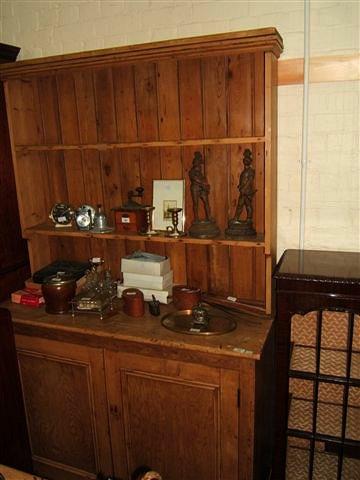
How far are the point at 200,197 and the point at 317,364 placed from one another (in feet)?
3.04

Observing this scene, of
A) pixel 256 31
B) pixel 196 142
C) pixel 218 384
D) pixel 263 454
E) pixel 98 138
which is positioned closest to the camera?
pixel 256 31

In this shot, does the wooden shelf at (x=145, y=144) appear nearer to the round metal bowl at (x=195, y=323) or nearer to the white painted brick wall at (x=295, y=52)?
the white painted brick wall at (x=295, y=52)

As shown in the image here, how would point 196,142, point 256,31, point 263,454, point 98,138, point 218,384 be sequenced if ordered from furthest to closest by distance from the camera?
point 98,138 < point 263,454 < point 196,142 < point 218,384 < point 256,31

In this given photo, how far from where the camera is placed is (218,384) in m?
1.84

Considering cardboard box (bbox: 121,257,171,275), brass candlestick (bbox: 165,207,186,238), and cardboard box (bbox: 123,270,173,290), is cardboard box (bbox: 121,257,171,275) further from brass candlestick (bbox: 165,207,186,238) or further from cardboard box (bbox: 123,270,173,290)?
brass candlestick (bbox: 165,207,186,238)

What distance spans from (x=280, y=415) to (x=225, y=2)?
192cm

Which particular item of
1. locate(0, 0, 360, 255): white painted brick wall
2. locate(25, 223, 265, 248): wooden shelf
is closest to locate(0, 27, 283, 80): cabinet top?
locate(0, 0, 360, 255): white painted brick wall

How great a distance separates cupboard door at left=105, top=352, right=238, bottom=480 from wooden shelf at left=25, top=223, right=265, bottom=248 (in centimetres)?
57

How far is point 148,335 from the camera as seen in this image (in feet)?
6.28

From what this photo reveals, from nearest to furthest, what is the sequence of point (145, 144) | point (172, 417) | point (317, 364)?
point (317, 364), point (172, 417), point (145, 144)

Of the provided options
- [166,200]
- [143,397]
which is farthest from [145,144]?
[143,397]

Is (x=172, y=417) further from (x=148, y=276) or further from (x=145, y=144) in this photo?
(x=145, y=144)

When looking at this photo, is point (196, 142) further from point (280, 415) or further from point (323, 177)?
point (280, 415)

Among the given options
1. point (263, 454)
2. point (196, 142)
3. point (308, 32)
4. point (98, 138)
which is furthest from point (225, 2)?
point (263, 454)
